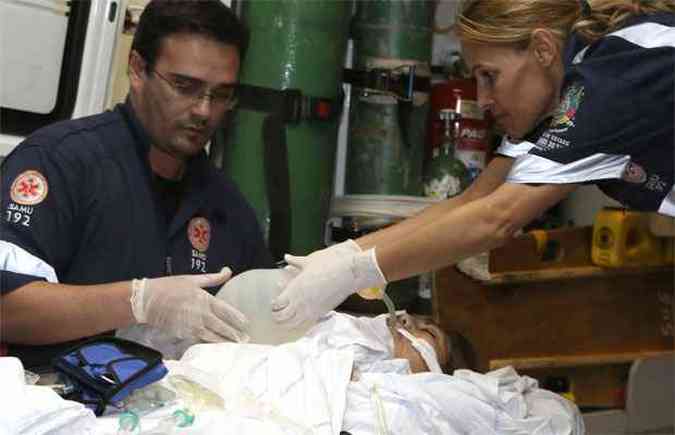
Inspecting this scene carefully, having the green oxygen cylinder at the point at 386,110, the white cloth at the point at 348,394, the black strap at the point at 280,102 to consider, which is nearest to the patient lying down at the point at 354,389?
the white cloth at the point at 348,394

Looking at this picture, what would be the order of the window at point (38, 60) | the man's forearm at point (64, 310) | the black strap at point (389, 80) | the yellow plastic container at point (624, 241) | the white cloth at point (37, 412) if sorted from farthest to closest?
the black strap at point (389, 80), the yellow plastic container at point (624, 241), the window at point (38, 60), the man's forearm at point (64, 310), the white cloth at point (37, 412)

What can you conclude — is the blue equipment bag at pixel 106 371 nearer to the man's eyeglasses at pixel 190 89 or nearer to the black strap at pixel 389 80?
the man's eyeglasses at pixel 190 89

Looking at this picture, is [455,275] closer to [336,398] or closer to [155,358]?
[336,398]

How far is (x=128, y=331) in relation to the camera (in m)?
1.88

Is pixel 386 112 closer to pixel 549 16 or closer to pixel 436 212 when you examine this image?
pixel 436 212

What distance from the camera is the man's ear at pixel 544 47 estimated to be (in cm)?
167

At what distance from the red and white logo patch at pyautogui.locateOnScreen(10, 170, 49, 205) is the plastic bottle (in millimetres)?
1558

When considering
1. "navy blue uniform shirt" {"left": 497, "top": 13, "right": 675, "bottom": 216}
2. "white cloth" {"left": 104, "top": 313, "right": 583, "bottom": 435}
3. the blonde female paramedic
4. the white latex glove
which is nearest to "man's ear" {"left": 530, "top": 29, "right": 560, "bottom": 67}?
the blonde female paramedic

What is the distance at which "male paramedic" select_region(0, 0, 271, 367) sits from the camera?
1771 mm

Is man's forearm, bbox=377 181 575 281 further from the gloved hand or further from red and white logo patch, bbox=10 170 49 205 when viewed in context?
red and white logo patch, bbox=10 170 49 205

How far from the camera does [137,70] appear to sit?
7.13ft

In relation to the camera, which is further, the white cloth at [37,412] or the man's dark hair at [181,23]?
the man's dark hair at [181,23]

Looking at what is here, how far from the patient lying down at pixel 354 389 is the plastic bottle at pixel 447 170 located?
1182mm

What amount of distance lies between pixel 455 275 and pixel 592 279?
1.71 feet
